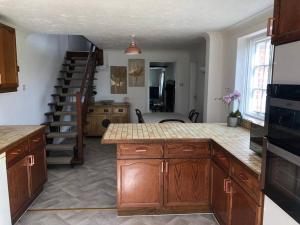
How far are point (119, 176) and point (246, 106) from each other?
210 centimetres

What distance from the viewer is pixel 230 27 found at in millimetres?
3602

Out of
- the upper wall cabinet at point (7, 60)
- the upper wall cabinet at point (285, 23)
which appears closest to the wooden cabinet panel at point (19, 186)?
the upper wall cabinet at point (7, 60)

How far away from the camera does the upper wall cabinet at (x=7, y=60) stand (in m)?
2.83

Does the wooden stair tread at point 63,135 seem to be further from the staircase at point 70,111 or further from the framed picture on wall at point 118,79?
the framed picture on wall at point 118,79

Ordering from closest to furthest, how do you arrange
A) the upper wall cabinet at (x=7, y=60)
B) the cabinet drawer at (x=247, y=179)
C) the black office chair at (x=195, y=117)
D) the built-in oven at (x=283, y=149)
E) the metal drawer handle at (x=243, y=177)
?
the built-in oven at (x=283, y=149) < the cabinet drawer at (x=247, y=179) < the metal drawer handle at (x=243, y=177) < the upper wall cabinet at (x=7, y=60) < the black office chair at (x=195, y=117)

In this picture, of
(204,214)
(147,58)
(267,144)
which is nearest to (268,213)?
(267,144)

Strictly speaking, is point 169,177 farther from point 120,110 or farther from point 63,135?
point 120,110

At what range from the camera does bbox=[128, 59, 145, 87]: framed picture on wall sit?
6996 mm

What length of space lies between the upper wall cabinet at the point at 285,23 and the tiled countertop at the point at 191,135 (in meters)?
0.89

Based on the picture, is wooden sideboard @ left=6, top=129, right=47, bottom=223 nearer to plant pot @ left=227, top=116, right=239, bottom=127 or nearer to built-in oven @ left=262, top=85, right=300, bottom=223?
built-in oven @ left=262, top=85, right=300, bottom=223

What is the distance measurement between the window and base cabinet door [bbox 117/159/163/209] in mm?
1573

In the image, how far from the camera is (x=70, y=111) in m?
5.49

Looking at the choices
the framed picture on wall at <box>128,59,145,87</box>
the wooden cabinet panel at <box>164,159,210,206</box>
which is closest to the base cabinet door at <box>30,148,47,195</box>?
the wooden cabinet panel at <box>164,159,210,206</box>

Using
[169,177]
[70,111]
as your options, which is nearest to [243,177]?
[169,177]
